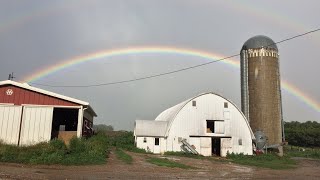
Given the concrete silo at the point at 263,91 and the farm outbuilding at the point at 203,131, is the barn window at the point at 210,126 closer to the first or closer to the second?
the farm outbuilding at the point at 203,131

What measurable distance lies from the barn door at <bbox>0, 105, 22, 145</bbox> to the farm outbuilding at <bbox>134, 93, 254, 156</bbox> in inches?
654

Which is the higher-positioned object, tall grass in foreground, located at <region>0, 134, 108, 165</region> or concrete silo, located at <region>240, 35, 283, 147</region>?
concrete silo, located at <region>240, 35, 283, 147</region>

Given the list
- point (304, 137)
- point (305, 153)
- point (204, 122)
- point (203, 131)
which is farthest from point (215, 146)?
point (304, 137)

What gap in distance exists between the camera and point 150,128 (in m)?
38.2

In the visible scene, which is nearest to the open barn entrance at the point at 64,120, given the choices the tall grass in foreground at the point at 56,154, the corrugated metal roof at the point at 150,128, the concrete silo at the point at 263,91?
the corrugated metal roof at the point at 150,128

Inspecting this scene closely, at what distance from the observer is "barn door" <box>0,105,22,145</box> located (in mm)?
22656

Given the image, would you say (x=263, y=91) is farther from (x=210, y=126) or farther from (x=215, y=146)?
(x=210, y=126)

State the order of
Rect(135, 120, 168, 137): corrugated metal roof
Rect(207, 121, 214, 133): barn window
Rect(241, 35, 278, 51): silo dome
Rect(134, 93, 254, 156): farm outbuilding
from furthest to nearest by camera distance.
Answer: Rect(241, 35, 278, 51): silo dome → Rect(207, 121, 214, 133): barn window → Rect(135, 120, 168, 137): corrugated metal roof → Rect(134, 93, 254, 156): farm outbuilding

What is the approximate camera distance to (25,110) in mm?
23266

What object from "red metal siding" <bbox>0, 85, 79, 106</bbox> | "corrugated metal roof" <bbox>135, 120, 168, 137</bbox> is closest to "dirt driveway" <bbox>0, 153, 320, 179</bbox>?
"red metal siding" <bbox>0, 85, 79, 106</bbox>

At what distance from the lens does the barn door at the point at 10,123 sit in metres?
22.7

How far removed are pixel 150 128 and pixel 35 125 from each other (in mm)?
16949

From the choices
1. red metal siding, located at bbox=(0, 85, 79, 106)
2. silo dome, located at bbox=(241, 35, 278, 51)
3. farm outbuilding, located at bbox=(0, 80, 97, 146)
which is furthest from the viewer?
silo dome, located at bbox=(241, 35, 278, 51)

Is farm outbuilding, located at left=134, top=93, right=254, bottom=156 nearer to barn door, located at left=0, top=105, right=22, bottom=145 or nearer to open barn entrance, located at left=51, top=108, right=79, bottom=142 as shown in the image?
open barn entrance, located at left=51, top=108, right=79, bottom=142
